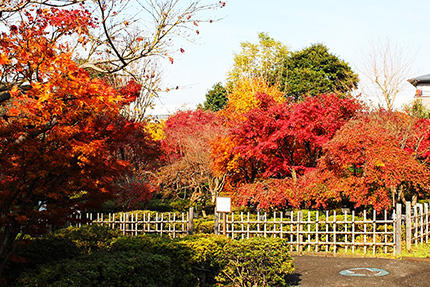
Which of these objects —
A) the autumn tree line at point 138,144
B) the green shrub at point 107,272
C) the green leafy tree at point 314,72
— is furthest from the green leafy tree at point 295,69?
the green shrub at point 107,272

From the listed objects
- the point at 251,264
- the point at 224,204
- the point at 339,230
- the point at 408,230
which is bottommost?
the point at 251,264

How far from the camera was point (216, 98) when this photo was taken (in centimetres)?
5238

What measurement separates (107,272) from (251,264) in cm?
334

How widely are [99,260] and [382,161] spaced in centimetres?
971

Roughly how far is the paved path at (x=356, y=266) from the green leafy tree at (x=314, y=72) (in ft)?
106

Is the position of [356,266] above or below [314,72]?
below

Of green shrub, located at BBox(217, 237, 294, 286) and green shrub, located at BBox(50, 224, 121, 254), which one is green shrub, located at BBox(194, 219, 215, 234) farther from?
green shrub, located at BBox(217, 237, 294, 286)

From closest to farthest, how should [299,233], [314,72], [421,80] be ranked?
[299,233]
[314,72]
[421,80]

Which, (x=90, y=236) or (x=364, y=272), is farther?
(x=90, y=236)

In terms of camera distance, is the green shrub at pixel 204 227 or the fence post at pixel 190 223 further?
the green shrub at pixel 204 227

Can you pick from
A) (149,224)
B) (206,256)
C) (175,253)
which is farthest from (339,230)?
(175,253)

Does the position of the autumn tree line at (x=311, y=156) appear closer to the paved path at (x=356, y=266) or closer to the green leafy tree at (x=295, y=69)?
the paved path at (x=356, y=266)

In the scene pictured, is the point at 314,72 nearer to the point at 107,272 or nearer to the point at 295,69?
the point at 295,69

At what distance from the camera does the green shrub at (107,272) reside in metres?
5.79
